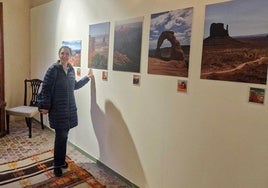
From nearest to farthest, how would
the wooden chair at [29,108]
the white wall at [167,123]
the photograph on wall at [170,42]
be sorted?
1. the white wall at [167,123]
2. the photograph on wall at [170,42]
3. the wooden chair at [29,108]

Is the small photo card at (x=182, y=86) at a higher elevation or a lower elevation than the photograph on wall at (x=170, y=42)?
lower

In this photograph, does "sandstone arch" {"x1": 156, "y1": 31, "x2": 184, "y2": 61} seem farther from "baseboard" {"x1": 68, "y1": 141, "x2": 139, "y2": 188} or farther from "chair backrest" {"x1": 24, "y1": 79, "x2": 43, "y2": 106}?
"chair backrest" {"x1": 24, "y1": 79, "x2": 43, "y2": 106}

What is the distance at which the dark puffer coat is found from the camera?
2568 mm

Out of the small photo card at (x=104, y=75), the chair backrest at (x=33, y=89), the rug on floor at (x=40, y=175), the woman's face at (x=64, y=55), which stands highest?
the woman's face at (x=64, y=55)

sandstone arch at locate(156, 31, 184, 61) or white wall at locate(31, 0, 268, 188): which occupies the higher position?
sandstone arch at locate(156, 31, 184, 61)

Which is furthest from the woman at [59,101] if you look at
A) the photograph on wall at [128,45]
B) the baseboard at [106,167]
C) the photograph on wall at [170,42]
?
the photograph on wall at [170,42]

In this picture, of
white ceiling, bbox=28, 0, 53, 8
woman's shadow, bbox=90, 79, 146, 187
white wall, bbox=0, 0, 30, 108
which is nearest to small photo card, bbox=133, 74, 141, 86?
woman's shadow, bbox=90, 79, 146, 187

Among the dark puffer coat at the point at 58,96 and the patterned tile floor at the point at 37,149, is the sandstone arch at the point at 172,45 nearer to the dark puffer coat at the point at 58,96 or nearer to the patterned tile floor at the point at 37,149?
the dark puffer coat at the point at 58,96

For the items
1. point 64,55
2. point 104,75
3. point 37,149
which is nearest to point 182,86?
point 104,75

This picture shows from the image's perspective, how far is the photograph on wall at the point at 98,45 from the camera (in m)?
2.73

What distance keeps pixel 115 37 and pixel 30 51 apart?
2.96 meters

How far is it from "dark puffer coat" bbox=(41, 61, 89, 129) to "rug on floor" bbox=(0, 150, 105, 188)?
582 millimetres

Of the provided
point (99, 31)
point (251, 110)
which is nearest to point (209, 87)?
point (251, 110)

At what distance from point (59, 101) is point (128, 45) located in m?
0.98
